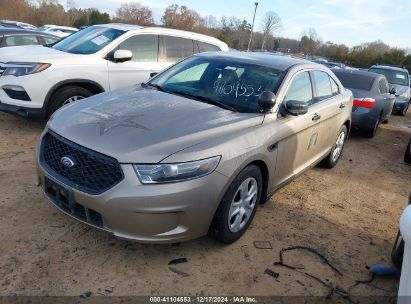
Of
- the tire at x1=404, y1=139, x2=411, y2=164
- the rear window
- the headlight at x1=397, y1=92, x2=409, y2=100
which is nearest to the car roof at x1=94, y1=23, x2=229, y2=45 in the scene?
the rear window

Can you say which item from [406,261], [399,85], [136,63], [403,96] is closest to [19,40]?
[136,63]

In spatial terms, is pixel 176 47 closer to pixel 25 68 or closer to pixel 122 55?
pixel 122 55

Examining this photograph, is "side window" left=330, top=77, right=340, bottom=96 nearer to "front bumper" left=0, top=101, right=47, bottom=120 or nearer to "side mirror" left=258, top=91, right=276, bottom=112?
"side mirror" left=258, top=91, right=276, bottom=112

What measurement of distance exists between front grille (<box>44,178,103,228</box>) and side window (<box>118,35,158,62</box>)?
12.6 feet

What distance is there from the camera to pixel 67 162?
2865 millimetres

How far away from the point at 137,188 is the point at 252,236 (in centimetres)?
152

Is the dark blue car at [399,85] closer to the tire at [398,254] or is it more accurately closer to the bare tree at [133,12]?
the tire at [398,254]

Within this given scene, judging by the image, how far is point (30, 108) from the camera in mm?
5484

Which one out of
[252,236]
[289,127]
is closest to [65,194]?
[252,236]

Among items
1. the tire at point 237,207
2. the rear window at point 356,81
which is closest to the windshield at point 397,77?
the rear window at point 356,81

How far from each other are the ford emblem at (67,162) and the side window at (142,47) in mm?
3780

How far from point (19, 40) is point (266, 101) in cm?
818

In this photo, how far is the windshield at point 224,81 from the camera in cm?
378

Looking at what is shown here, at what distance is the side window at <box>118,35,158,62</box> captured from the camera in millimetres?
6332
